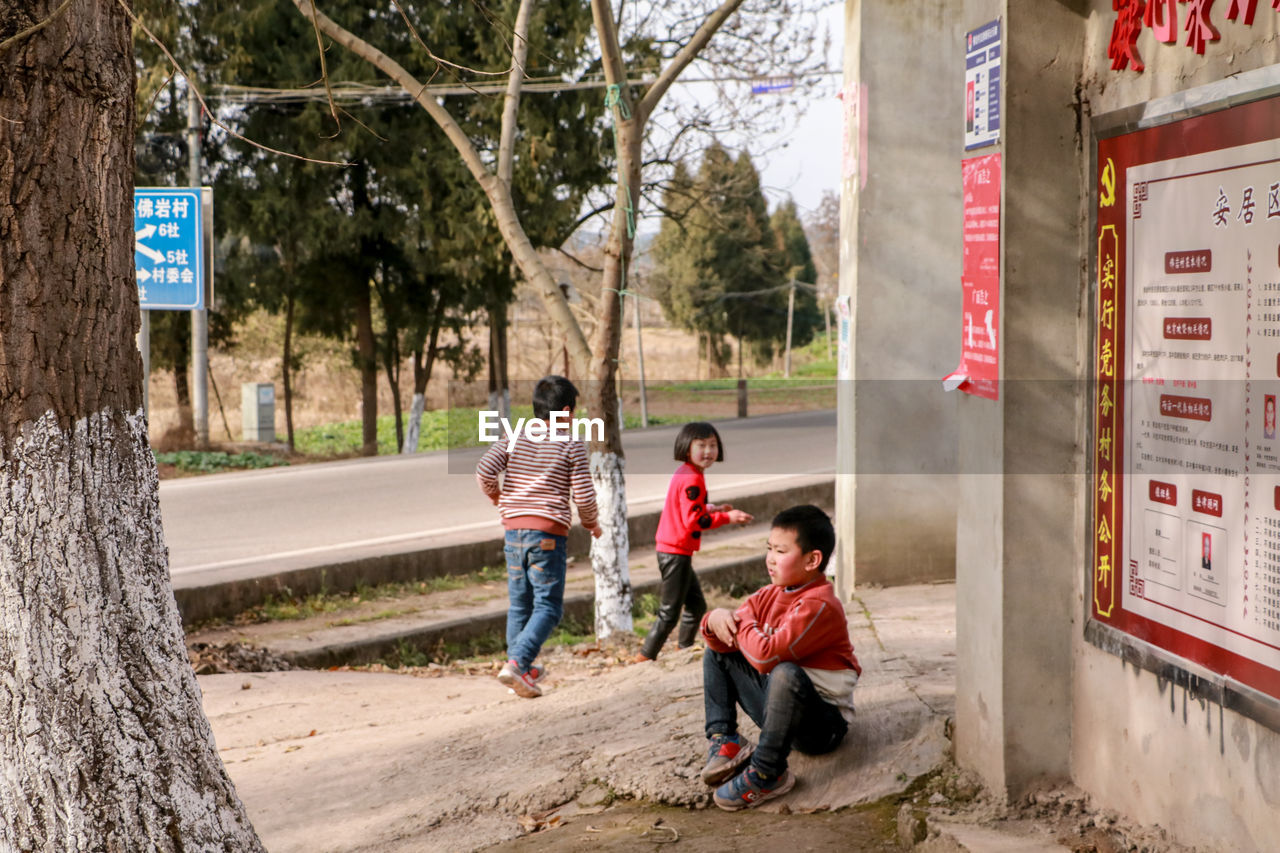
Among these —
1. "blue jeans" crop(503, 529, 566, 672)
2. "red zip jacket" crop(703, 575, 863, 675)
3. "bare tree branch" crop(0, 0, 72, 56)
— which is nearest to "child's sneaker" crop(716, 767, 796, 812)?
"red zip jacket" crop(703, 575, 863, 675)

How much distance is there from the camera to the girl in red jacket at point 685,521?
258 inches

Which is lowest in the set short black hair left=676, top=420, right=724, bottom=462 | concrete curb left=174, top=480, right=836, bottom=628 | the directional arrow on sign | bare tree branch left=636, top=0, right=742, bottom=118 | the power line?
concrete curb left=174, top=480, right=836, bottom=628

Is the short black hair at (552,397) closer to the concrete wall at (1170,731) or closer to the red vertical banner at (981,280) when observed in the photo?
the red vertical banner at (981,280)

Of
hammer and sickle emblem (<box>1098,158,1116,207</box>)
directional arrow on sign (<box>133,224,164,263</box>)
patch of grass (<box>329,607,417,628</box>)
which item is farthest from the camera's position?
directional arrow on sign (<box>133,224,164,263</box>)

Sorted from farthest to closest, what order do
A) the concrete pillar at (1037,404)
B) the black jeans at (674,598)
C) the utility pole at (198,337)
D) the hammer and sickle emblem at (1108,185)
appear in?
the utility pole at (198,337) → the black jeans at (674,598) → the concrete pillar at (1037,404) → the hammer and sickle emblem at (1108,185)

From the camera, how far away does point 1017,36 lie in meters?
3.62

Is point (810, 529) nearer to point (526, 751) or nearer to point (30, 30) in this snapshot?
point (526, 751)

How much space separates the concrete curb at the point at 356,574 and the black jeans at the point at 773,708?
4.94 m

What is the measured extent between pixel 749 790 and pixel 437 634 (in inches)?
207

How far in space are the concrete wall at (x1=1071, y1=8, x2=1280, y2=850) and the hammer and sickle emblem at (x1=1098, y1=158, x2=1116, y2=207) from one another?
0.17 meters

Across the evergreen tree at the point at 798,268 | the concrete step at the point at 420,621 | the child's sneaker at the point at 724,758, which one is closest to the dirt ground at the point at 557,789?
the child's sneaker at the point at 724,758

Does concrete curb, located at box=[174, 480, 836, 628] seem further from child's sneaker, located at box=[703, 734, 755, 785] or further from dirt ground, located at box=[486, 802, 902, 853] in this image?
child's sneaker, located at box=[703, 734, 755, 785]

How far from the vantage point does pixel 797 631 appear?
4.03 metres

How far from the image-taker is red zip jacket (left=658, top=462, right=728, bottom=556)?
669 cm
